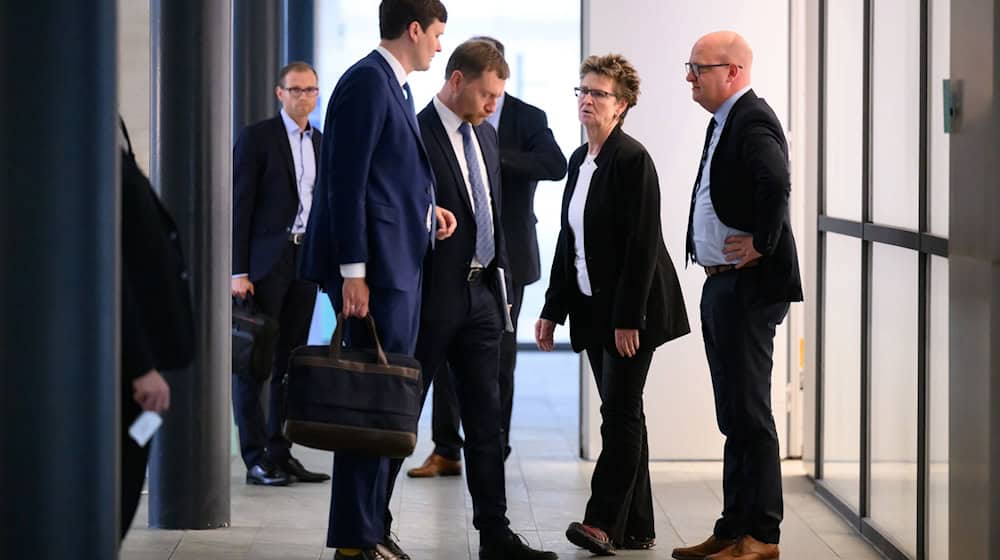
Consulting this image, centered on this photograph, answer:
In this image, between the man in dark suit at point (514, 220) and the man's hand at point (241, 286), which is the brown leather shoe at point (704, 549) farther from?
the man's hand at point (241, 286)

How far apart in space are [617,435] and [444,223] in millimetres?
912

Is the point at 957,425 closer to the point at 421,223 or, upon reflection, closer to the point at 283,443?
the point at 421,223

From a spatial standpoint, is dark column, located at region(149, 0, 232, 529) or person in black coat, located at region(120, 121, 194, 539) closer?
person in black coat, located at region(120, 121, 194, 539)

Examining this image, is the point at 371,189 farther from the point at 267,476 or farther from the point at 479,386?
the point at 267,476

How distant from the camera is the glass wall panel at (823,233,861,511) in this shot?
5.64 metres

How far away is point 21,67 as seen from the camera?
103 inches

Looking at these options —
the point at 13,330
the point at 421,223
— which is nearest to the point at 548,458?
the point at 421,223

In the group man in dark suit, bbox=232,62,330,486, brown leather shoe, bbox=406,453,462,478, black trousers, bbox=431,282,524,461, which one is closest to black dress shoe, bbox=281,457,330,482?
man in dark suit, bbox=232,62,330,486

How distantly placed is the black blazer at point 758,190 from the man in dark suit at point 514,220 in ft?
5.34

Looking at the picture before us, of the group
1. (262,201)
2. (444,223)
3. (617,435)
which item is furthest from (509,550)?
(262,201)

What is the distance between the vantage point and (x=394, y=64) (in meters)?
4.58

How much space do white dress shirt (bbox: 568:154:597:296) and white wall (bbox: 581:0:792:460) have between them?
1.89 meters

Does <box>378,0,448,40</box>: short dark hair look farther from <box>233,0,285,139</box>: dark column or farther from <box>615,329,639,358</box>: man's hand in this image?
<box>233,0,285,139</box>: dark column

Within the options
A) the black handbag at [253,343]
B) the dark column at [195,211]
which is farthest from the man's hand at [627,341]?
the black handbag at [253,343]
